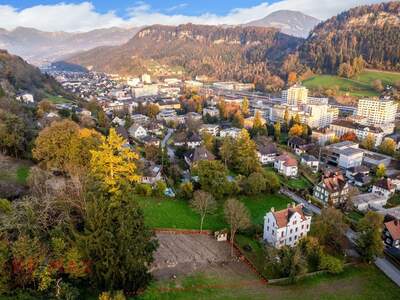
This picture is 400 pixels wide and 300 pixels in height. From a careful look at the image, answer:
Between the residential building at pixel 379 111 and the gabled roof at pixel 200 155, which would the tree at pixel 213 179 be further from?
the residential building at pixel 379 111

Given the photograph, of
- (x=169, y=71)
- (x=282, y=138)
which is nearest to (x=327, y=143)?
(x=282, y=138)

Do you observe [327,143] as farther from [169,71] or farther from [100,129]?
[169,71]

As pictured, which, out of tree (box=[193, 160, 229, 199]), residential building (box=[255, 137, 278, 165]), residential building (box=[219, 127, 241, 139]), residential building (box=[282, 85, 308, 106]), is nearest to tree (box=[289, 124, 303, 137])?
residential building (box=[219, 127, 241, 139])

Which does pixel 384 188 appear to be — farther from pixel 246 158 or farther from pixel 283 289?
pixel 283 289

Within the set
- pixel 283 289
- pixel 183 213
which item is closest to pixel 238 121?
pixel 183 213

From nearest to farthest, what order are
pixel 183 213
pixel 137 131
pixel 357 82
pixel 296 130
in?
pixel 183 213, pixel 137 131, pixel 296 130, pixel 357 82

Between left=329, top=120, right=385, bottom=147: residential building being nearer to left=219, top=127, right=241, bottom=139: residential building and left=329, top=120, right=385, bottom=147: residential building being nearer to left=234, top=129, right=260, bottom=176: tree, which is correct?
left=219, top=127, right=241, bottom=139: residential building

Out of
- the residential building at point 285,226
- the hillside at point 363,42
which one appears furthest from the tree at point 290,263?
the hillside at point 363,42
